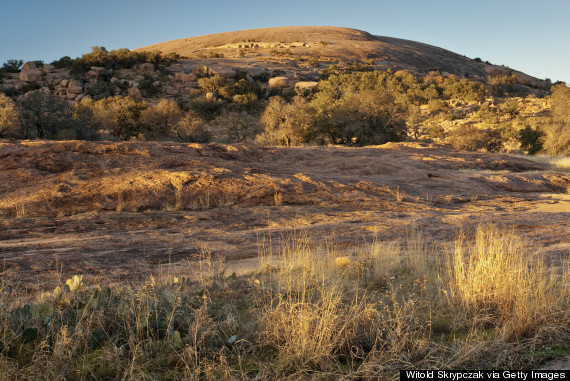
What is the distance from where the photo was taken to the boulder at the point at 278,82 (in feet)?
156

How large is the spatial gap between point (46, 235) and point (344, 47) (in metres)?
73.6

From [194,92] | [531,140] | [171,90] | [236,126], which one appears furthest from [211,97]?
[531,140]

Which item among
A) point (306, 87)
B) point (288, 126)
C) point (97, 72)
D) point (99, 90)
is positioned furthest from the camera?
point (306, 87)

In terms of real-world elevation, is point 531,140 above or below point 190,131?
below

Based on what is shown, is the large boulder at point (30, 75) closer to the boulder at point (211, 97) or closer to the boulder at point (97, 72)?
the boulder at point (97, 72)

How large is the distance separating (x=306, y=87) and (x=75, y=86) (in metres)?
24.5

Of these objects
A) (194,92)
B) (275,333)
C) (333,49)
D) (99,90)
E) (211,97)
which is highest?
(333,49)

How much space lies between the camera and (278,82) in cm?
4797

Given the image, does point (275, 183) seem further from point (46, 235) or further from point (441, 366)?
point (441, 366)

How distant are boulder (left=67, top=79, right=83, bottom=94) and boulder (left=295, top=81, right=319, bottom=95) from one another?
2260 cm

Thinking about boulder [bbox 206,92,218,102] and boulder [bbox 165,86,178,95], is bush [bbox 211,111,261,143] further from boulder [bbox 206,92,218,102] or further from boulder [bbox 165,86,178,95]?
boulder [bbox 165,86,178,95]

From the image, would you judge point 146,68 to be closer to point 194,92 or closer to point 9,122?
point 194,92

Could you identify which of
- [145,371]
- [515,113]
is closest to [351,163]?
[145,371]

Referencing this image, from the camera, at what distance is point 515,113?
37.9 meters
